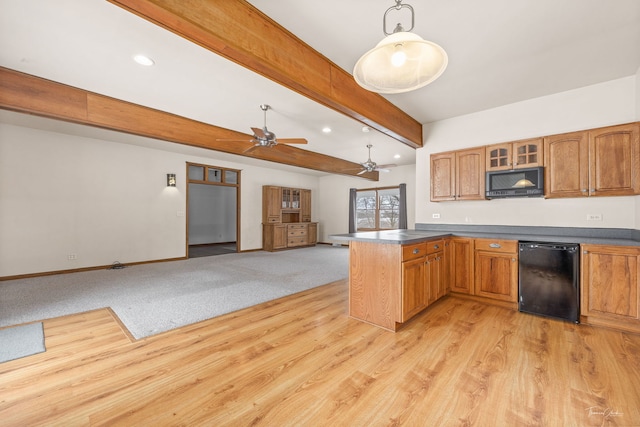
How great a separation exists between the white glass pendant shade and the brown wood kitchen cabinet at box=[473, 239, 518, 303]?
248 cm

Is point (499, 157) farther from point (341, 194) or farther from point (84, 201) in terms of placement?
point (84, 201)

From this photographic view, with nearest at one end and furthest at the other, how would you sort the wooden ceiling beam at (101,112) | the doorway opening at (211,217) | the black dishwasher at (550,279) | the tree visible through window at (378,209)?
the black dishwasher at (550,279) < the wooden ceiling beam at (101,112) < the tree visible through window at (378,209) < the doorway opening at (211,217)

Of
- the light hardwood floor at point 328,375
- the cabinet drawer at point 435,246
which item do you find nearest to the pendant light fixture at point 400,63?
the cabinet drawer at point 435,246

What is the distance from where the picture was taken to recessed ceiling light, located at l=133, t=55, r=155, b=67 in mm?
2629

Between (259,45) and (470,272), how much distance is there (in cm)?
351

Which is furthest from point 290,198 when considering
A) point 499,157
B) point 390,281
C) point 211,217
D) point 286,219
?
point 390,281

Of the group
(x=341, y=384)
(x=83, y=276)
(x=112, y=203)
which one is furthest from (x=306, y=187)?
(x=341, y=384)

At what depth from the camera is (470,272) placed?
3438 mm

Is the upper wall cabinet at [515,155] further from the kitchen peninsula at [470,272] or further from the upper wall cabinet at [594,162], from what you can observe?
the kitchen peninsula at [470,272]

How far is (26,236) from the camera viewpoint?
4777 millimetres

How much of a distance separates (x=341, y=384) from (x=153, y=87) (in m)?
3.84

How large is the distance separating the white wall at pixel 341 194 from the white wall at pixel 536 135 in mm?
3856

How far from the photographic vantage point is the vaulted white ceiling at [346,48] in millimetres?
1992

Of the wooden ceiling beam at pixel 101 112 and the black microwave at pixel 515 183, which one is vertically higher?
the wooden ceiling beam at pixel 101 112
